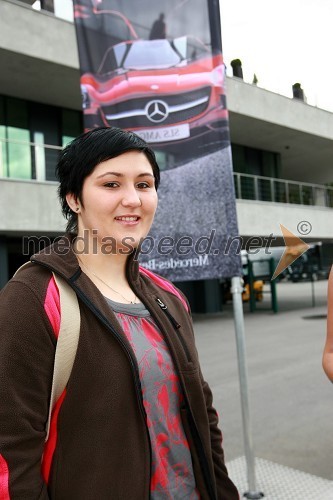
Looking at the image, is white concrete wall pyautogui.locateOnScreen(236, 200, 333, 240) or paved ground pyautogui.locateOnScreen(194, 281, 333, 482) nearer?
paved ground pyautogui.locateOnScreen(194, 281, 333, 482)

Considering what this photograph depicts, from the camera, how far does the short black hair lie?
4.82 feet

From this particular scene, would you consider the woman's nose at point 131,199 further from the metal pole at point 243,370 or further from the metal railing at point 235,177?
the metal railing at point 235,177

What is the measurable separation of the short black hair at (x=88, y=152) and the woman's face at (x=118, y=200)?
20 millimetres

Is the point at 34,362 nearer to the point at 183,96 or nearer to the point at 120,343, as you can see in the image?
the point at 120,343

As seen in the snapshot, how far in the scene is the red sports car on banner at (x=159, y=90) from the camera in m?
3.24

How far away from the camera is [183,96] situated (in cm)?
330

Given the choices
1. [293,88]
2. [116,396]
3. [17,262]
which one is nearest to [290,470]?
[116,396]

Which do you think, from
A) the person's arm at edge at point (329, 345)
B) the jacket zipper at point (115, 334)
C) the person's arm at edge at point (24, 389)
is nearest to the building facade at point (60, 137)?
the person's arm at edge at point (329, 345)

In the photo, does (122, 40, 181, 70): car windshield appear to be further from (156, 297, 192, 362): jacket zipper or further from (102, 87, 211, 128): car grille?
(156, 297, 192, 362): jacket zipper

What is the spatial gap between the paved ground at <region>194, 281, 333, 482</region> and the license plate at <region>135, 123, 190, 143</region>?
290cm

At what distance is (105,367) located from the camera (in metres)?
1.32

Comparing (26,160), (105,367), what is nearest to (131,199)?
(105,367)

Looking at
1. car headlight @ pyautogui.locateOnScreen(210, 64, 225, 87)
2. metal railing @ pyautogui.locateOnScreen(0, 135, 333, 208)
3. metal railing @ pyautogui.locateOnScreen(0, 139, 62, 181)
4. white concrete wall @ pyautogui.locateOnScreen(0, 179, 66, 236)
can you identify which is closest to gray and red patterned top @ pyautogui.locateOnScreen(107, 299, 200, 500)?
car headlight @ pyautogui.locateOnScreen(210, 64, 225, 87)

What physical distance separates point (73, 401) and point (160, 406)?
34cm
